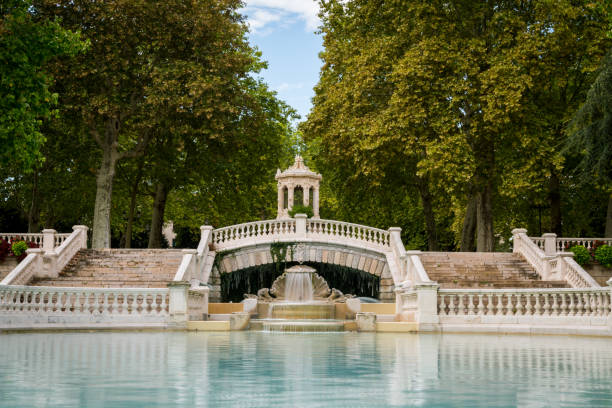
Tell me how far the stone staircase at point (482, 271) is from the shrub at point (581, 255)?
1.98m

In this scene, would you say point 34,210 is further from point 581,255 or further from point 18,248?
point 581,255

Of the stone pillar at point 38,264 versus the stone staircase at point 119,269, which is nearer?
the stone staircase at point 119,269

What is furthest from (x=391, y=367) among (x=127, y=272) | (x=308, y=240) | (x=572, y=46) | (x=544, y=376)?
(x=572, y=46)

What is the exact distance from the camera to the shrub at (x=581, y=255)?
2608cm

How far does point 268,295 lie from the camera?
949 inches

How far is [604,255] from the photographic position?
85.8 feet

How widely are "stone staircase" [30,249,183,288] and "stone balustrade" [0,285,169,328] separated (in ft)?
11.4

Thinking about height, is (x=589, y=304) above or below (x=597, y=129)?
below

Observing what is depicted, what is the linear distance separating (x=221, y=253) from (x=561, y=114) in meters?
15.4

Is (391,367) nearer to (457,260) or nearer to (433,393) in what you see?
(433,393)

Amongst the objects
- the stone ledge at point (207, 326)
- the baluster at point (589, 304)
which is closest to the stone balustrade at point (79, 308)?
the stone ledge at point (207, 326)

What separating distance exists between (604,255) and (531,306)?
32.9ft

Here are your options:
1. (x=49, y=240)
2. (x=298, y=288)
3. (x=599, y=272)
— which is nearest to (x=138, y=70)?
(x=49, y=240)

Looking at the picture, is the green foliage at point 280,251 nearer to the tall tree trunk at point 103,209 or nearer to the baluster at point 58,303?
the tall tree trunk at point 103,209
